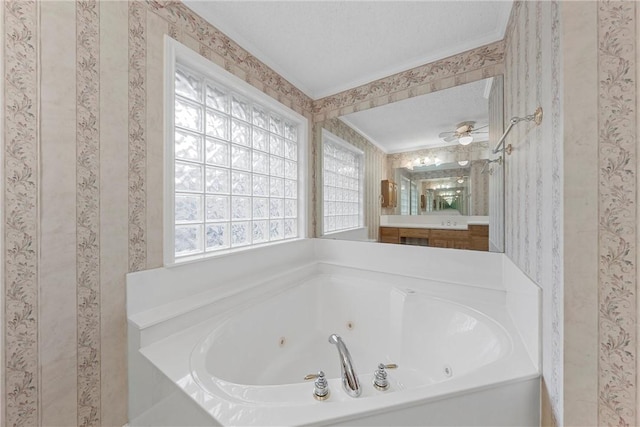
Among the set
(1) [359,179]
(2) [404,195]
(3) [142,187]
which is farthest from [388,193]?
(3) [142,187]

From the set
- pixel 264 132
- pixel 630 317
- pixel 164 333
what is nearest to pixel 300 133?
pixel 264 132

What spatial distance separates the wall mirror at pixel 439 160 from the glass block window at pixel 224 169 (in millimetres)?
741

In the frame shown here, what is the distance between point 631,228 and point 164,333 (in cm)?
177

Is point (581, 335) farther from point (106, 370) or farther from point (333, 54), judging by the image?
point (333, 54)

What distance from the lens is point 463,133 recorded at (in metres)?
1.75

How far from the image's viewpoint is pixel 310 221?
2373mm

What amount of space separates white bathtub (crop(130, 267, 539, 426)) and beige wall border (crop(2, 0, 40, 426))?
375mm

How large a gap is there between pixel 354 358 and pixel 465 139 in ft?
5.90

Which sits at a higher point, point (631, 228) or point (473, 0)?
point (473, 0)

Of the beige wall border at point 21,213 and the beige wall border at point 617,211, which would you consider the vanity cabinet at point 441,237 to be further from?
the beige wall border at point 21,213

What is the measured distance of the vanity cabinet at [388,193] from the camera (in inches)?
80.8

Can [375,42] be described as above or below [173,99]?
above

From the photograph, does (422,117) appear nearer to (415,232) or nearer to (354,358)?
(415,232)

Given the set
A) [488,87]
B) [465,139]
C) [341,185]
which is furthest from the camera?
[341,185]
